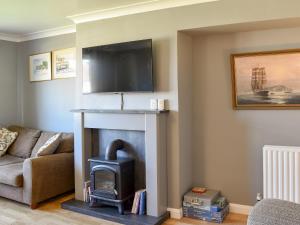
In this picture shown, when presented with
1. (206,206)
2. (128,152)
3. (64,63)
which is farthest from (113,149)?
(64,63)

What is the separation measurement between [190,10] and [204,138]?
142cm

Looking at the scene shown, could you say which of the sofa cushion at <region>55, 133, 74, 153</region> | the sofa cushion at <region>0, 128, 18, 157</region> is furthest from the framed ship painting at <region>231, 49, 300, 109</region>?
the sofa cushion at <region>0, 128, 18, 157</region>

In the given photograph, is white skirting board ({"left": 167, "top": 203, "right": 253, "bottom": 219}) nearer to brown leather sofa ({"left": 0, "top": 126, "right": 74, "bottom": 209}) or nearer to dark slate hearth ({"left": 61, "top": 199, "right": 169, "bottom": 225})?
dark slate hearth ({"left": 61, "top": 199, "right": 169, "bottom": 225})

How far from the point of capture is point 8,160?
163 inches

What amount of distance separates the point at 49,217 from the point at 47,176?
529mm

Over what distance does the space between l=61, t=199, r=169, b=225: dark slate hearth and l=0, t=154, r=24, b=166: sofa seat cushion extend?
107 centimetres

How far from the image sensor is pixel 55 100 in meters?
4.68

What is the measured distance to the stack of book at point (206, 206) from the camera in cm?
306

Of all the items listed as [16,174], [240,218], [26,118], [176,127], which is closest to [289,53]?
[176,127]

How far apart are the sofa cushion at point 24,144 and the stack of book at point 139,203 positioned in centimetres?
197

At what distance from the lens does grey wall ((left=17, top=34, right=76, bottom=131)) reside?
452 centimetres

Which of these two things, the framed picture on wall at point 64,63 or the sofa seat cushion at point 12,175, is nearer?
the sofa seat cushion at point 12,175

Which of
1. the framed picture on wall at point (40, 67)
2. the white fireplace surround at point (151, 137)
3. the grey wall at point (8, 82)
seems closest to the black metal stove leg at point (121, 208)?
the white fireplace surround at point (151, 137)

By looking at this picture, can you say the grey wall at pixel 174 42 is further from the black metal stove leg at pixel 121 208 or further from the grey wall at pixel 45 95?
the grey wall at pixel 45 95
